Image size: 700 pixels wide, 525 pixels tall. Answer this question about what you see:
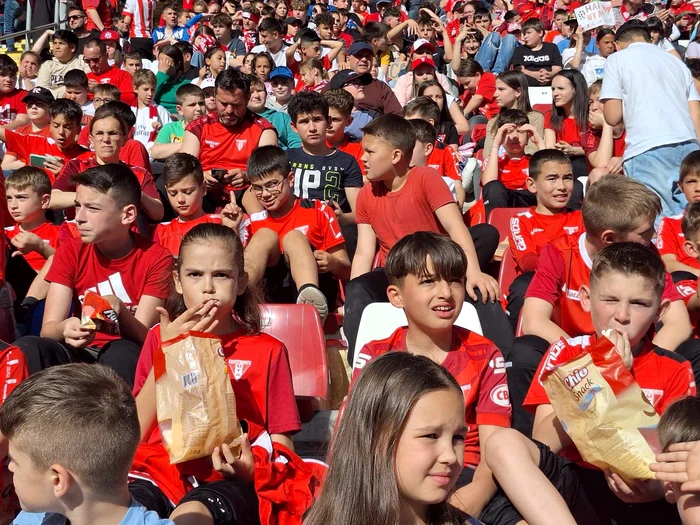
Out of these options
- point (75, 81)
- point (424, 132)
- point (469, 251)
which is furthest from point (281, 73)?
point (469, 251)

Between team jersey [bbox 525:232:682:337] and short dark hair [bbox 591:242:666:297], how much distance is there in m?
0.59

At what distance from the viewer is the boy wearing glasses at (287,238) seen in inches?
173

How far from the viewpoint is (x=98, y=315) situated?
3299 millimetres

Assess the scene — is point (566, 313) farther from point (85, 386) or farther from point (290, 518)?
point (85, 386)

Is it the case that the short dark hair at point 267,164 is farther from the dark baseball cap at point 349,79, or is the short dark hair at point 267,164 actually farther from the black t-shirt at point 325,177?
the dark baseball cap at point 349,79

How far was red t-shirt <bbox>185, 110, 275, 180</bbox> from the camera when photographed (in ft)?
19.9

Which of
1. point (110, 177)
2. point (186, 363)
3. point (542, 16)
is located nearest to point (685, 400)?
point (186, 363)

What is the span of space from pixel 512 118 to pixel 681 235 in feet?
8.23

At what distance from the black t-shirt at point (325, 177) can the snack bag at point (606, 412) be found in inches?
123

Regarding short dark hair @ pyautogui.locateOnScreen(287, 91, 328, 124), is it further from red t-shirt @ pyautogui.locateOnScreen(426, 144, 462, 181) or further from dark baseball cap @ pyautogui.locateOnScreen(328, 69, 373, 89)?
dark baseball cap @ pyautogui.locateOnScreen(328, 69, 373, 89)

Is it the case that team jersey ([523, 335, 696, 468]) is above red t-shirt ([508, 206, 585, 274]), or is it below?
below

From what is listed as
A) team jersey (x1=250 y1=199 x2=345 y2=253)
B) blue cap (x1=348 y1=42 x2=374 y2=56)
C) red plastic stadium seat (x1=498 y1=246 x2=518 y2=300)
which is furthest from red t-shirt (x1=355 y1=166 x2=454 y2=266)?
blue cap (x1=348 y1=42 x2=374 y2=56)

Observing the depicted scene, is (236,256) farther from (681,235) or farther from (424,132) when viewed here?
(424,132)

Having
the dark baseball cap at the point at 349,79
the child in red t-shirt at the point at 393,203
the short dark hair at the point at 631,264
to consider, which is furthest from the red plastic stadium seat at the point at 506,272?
the dark baseball cap at the point at 349,79
